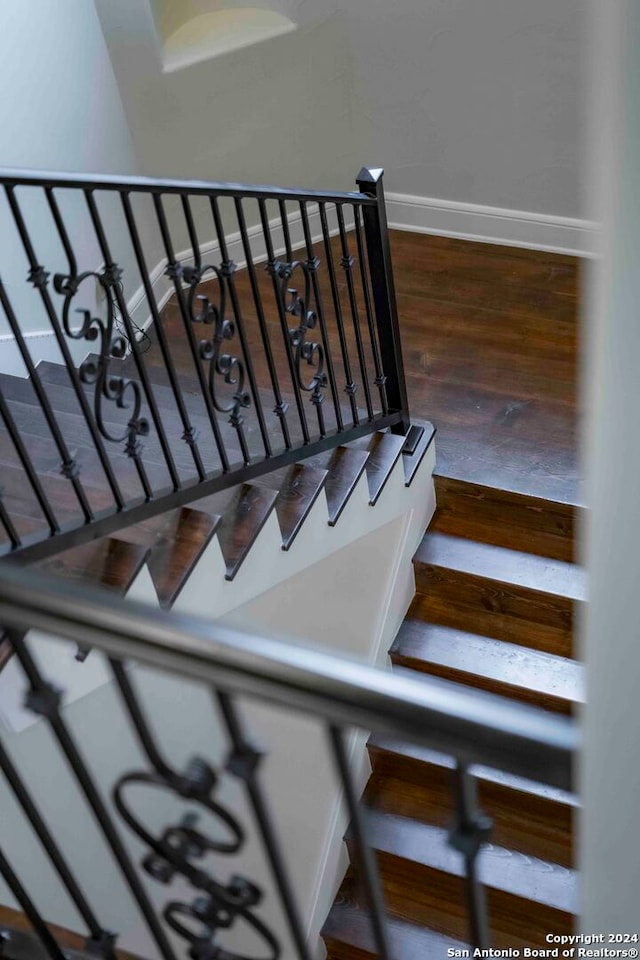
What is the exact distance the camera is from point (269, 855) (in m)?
1.15

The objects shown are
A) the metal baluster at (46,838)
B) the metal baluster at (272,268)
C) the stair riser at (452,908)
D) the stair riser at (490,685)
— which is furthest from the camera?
the stair riser at (490,685)

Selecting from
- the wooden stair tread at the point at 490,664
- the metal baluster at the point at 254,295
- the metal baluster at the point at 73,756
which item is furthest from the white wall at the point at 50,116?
the metal baluster at the point at 73,756

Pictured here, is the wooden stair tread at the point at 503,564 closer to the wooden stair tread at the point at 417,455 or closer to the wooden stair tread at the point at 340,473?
the wooden stair tread at the point at 417,455

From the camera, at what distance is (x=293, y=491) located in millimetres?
3186

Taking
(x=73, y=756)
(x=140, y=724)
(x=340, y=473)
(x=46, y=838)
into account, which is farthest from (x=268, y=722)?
(x=140, y=724)

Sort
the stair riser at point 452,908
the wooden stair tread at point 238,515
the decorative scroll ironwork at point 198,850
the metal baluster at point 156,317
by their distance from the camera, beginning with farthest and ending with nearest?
the stair riser at point 452,908
the wooden stair tread at point 238,515
the metal baluster at point 156,317
the decorative scroll ironwork at point 198,850

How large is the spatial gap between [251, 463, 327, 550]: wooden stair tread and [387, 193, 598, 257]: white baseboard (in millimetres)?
2240

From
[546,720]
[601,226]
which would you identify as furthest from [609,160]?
[546,720]

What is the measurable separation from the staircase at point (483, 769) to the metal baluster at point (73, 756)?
2.08 meters

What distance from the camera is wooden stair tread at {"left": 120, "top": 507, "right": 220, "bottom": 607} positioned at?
2572mm

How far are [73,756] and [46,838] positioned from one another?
0.28 m

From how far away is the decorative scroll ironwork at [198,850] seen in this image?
1.07m

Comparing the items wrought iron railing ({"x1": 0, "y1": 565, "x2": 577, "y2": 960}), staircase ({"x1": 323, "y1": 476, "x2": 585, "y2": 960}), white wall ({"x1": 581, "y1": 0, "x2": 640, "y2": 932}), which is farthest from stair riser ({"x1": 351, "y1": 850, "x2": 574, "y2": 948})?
white wall ({"x1": 581, "y1": 0, "x2": 640, "y2": 932})

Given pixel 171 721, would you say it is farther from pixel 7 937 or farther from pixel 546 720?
pixel 546 720
